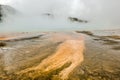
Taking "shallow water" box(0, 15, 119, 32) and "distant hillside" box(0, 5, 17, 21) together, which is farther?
"distant hillside" box(0, 5, 17, 21)

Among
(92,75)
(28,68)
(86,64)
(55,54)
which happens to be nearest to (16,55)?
(55,54)

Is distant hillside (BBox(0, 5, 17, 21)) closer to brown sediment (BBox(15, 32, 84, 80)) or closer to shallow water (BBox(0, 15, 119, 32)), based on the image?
shallow water (BBox(0, 15, 119, 32))

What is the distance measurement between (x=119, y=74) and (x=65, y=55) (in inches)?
111

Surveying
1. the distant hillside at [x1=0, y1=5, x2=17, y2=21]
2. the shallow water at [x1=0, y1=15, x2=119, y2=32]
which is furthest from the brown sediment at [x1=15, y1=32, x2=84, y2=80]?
the distant hillside at [x1=0, y1=5, x2=17, y2=21]

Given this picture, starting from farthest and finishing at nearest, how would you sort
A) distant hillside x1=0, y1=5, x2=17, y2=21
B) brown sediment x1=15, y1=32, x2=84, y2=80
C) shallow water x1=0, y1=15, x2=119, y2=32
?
1. distant hillside x1=0, y1=5, x2=17, y2=21
2. shallow water x1=0, y1=15, x2=119, y2=32
3. brown sediment x1=15, y1=32, x2=84, y2=80

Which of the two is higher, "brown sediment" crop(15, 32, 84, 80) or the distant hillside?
the distant hillside

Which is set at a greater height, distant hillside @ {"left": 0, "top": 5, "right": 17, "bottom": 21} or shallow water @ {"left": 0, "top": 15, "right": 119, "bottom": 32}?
Answer: distant hillside @ {"left": 0, "top": 5, "right": 17, "bottom": 21}

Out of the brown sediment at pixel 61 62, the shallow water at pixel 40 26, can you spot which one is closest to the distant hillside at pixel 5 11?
the shallow water at pixel 40 26

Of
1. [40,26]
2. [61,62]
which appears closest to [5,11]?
[40,26]

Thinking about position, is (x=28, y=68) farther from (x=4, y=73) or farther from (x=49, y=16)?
(x=49, y=16)

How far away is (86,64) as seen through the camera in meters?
8.73

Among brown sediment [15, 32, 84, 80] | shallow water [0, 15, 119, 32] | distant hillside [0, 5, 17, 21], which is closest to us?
brown sediment [15, 32, 84, 80]

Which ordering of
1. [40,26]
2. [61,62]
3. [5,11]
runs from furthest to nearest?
[5,11], [40,26], [61,62]

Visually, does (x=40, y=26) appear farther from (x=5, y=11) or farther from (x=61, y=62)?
(x=61, y=62)
